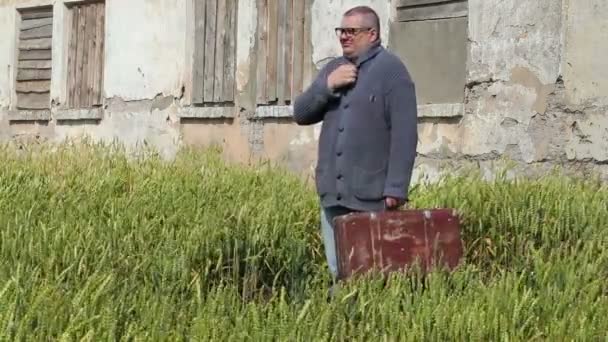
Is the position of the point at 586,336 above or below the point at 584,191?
below

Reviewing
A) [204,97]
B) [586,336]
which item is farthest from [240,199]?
[204,97]

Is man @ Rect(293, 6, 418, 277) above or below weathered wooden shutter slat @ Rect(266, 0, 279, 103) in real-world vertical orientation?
below

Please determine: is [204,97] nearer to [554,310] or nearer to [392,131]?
[392,131]

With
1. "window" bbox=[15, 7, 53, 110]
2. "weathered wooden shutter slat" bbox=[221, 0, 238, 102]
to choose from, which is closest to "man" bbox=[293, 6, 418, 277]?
"weathered wooden shutter slat" bbox=[221, 0, 238, 102]

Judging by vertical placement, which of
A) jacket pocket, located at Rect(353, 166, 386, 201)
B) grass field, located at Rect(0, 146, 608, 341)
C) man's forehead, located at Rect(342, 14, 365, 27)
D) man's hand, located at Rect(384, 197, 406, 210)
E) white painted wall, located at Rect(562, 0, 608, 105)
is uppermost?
white painted wall, located at Rect(562, 0, 608, 105)

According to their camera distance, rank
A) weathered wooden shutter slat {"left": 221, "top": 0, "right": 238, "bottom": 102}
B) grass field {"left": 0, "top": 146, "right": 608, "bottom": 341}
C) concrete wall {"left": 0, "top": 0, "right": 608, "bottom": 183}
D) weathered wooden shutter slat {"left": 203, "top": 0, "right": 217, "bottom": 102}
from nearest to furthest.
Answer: grass field {"left": 0, "top": 146, "right": 608, "bottom": 341}
concrete wall {"left": 0, "top": 0, "right": 608, "bottom": 183}
weathered wooden shutter slat {"left": 221, "top": 0, "right": 238, "bottom": 102}
weathered wooden shutter slat {"left": 203, "top": 0, "right": 217, "bottom": 102}

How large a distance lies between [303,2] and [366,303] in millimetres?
6666

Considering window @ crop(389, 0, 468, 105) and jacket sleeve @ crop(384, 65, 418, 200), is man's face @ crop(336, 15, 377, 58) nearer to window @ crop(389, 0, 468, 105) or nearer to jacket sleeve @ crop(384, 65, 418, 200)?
jacket sleeve @ crop(384, 65, 418, 200)

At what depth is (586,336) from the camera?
10.5 ft

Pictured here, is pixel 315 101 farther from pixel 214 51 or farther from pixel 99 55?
pixel 99 55

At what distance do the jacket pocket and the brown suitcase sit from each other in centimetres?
17

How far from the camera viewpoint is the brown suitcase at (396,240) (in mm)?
4168

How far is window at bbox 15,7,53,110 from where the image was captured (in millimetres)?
13266

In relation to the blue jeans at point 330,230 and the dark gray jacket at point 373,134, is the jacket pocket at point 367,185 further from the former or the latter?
the blue jeans at point 330,230
